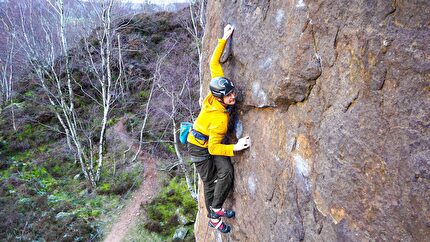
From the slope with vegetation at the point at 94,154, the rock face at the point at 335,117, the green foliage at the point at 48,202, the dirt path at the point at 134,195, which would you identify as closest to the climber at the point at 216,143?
the rock face at the point at 335,117

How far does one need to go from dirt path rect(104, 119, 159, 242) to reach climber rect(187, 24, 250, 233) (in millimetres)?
8747

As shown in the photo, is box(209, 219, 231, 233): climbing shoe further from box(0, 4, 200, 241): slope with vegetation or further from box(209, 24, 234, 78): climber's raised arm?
box(0, 4, 200, 241): slope with vegetation

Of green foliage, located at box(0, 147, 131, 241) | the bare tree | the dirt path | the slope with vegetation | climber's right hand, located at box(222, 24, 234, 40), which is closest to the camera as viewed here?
climber's right hand, located at box(222, 24, 234, 40)

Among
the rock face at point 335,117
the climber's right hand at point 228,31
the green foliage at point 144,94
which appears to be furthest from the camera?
the green foliage at point 144,94

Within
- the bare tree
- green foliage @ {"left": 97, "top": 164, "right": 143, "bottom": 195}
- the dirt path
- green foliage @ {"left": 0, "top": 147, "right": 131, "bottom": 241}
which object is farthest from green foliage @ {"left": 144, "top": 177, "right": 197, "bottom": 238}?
the bare tree

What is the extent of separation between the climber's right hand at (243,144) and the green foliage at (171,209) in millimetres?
9354

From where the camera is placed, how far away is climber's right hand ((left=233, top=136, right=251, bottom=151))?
4.12 meters

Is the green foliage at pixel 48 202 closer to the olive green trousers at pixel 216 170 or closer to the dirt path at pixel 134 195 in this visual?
the dirt path at pixel 134 195

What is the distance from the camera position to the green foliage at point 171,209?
494 inches

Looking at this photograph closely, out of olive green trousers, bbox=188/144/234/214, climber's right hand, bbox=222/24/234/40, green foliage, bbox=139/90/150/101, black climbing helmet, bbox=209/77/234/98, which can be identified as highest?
climber's right hand, bbox=222/24/234/40

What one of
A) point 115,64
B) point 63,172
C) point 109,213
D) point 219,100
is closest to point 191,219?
point 109,213

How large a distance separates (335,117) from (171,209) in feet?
40.2

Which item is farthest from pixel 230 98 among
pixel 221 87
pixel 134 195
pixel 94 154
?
pixel 94 154

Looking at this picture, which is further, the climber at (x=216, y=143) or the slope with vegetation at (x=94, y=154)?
the slope with vegetation at (x=94, y=154)
